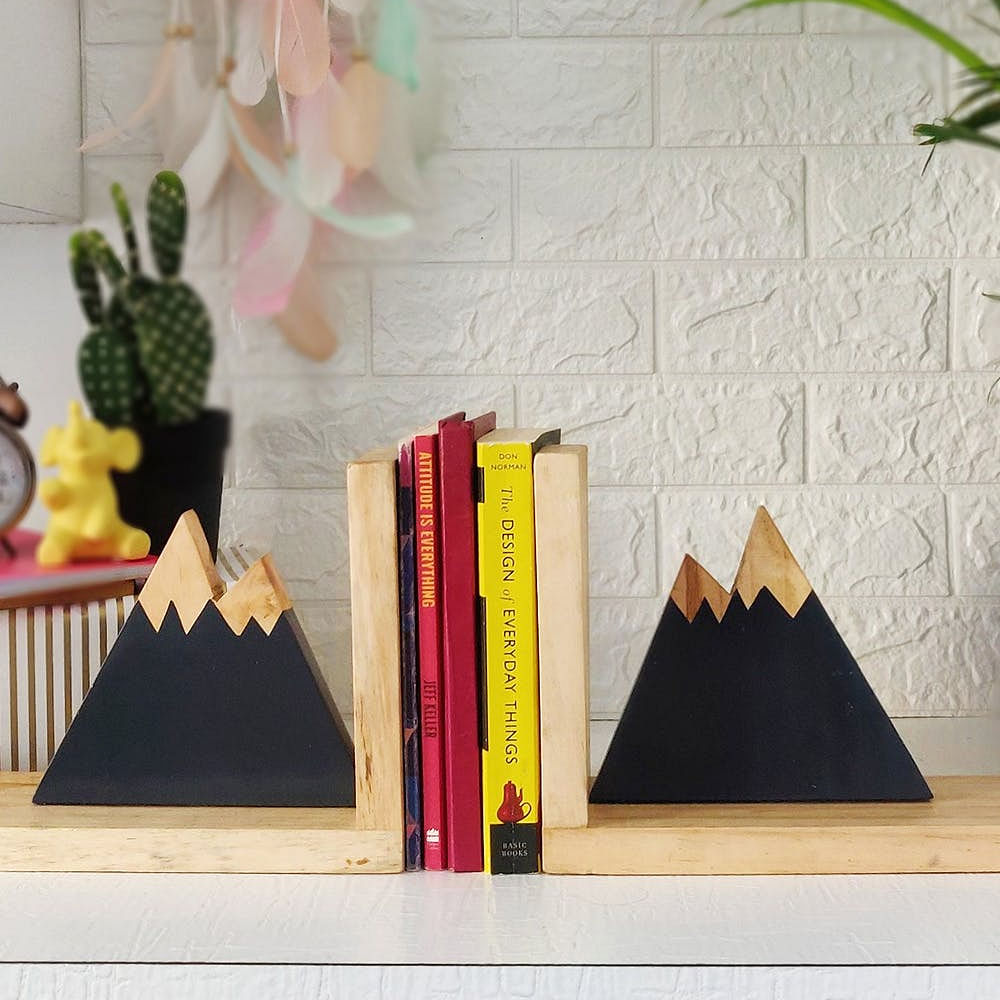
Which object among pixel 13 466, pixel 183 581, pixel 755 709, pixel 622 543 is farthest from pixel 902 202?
pixel 13 466

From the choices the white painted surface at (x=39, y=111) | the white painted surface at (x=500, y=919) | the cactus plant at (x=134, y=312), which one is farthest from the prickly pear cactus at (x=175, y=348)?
the white painted surface at (x=500, y=919)

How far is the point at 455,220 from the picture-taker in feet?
3.66

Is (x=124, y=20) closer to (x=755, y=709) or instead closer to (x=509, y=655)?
(x=509, y=655)

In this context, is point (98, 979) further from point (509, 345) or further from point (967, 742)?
point (967, 742)

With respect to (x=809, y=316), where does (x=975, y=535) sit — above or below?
below

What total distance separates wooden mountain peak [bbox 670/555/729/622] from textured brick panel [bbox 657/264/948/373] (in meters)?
0.28

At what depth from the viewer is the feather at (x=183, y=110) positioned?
1105mm

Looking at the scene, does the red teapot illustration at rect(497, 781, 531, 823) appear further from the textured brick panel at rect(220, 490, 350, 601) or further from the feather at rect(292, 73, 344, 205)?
the feather at rect(292, 73, 344, 205)

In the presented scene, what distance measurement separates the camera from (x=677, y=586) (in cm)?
91

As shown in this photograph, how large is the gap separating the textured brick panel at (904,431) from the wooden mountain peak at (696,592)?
0.88ft

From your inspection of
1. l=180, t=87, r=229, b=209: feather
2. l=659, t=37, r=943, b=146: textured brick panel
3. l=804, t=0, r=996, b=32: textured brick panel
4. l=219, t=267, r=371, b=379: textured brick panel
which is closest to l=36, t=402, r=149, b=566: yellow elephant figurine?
l=219, t=267, r=371, b=379: textured brick panel

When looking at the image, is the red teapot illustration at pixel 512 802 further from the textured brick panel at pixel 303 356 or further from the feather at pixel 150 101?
the feather at pixel 150 101

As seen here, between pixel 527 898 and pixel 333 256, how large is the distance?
599 mm

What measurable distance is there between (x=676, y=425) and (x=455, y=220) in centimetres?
27
